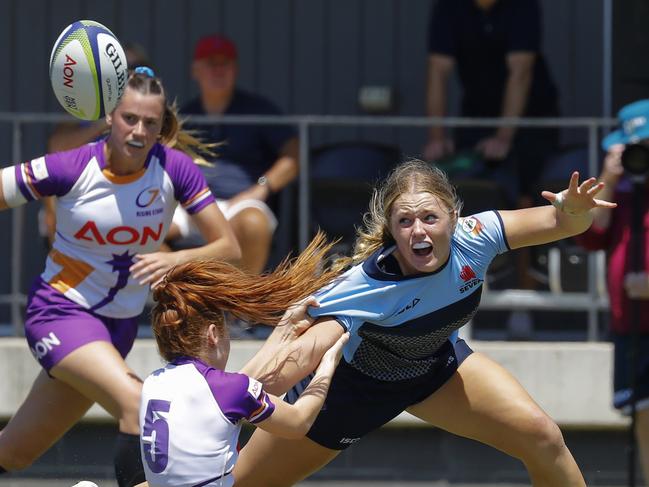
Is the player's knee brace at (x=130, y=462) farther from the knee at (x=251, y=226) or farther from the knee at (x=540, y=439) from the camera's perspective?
the knee at (x=251, y=226)

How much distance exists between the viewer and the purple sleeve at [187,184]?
6285 millimetres

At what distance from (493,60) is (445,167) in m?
0.83

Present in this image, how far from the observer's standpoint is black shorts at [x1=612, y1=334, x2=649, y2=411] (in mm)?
7012

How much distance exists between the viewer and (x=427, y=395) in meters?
5.55

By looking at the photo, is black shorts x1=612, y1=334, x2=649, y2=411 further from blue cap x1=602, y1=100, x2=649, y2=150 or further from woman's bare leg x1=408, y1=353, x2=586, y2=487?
woman's bare leg x1=408, y1=353, x2=586, y2=487

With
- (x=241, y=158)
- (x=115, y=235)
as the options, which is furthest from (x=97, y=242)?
(x=241, y=158)

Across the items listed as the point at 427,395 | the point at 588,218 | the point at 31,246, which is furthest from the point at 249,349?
the point at 588,218

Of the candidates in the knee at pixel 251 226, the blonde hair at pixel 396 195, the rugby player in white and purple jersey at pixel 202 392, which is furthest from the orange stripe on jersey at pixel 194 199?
the knee at pixel 251 226

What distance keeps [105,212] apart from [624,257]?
8.38ft

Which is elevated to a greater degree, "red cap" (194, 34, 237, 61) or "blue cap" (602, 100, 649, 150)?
"red cap" (194, 34, 237, 61)

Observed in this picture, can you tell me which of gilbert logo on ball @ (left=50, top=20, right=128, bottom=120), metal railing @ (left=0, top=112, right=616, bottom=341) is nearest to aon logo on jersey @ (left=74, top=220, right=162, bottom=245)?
gilbert logo on ball @ (left=50, top=20, right=128, bottom=120)

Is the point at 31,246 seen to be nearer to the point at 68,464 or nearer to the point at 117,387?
the point at 68,464

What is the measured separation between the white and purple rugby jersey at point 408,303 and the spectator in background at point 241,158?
247 cm

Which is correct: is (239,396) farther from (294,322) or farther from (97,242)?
(97,242)
